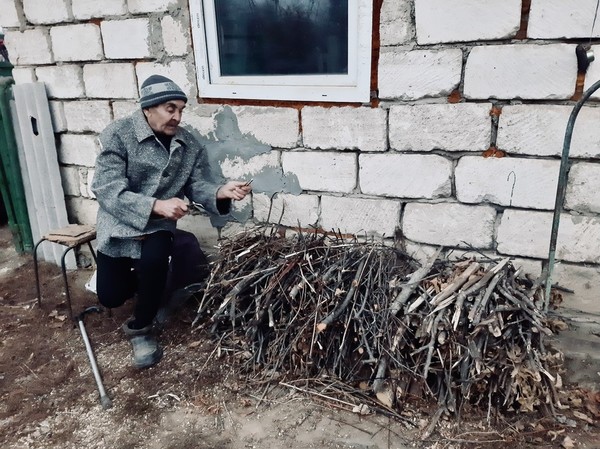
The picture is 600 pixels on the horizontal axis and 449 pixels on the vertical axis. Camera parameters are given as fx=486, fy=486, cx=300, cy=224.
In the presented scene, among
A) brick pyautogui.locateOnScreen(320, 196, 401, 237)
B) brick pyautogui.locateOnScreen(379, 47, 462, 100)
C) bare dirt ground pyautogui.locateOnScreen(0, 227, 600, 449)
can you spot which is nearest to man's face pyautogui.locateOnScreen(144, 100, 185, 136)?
brick pyautogui.locateOnScreen(320, 196, 401, 237)

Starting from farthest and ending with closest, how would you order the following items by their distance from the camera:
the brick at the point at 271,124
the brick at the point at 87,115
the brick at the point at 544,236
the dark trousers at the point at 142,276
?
the brick at the point at 87,115, the brick at the point at 271,124, the dark trousers at the point at 142,276, the brick at the point at 544,236

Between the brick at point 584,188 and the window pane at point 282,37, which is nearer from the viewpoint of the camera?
the brick at point 584,188

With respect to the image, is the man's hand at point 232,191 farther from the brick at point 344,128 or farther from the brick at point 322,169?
the brick at point 344,128

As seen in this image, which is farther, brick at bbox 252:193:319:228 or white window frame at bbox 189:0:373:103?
brick at bbox 252:193:319:228

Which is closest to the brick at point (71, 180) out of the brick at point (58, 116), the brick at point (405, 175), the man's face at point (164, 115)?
the brick at point (58, 116)

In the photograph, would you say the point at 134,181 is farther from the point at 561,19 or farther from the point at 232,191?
the point at 561,19

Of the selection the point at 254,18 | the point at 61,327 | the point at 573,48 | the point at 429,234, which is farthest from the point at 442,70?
the point at 61,327

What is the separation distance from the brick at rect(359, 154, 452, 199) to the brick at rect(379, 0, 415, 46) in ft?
2.35

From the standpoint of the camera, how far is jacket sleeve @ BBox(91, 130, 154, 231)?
294 cm

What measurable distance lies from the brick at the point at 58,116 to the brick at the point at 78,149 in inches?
3.0

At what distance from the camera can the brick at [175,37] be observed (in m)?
3.56

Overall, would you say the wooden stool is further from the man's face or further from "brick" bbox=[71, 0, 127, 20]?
"brick" bbox=[71, 0, 127, 20]

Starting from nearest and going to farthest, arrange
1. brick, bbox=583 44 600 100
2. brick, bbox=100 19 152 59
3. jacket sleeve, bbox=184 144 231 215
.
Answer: brick, bbox=583 44 600 100
jacket sleeve, bbox=184 144 231 215
brick, bbox=100 19 152 59

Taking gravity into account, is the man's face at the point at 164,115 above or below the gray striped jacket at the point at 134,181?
above
